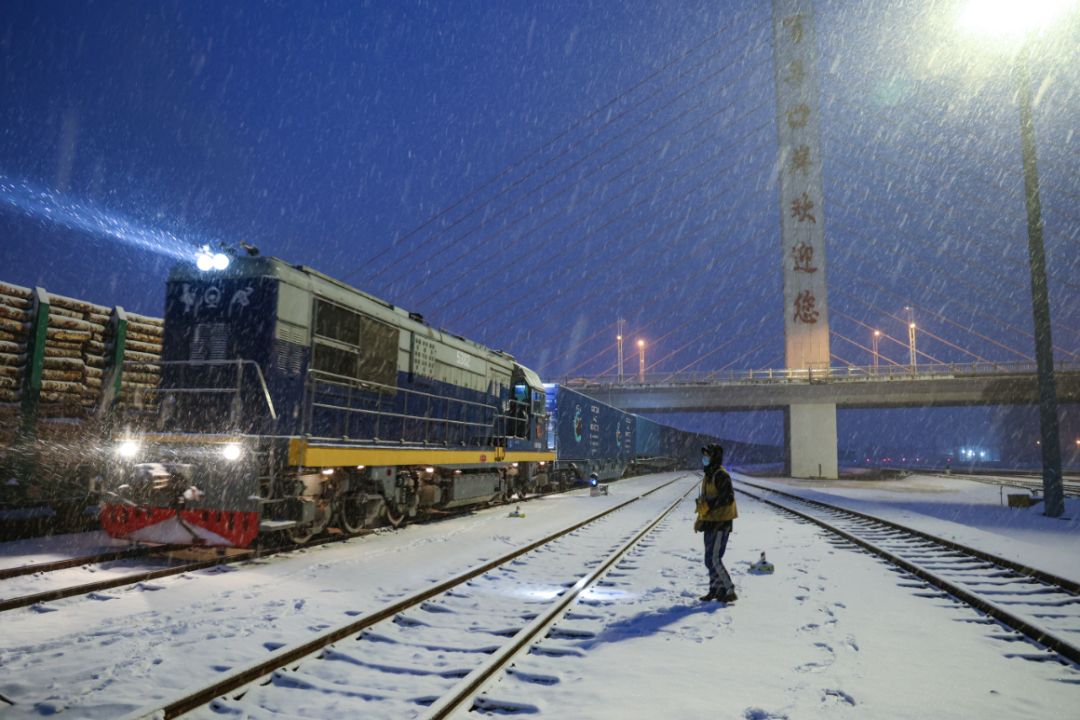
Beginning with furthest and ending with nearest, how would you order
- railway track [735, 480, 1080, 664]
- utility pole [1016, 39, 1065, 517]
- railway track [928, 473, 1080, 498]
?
railway track [928, 473, 1080, 498] → utility pole [1016, 39, 1065, 517] → railway track [735, 480, 1080, 664]

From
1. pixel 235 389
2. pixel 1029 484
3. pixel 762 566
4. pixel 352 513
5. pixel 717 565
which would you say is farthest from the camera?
pixel 1029 484

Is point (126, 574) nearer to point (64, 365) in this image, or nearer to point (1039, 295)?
point (64, 365)

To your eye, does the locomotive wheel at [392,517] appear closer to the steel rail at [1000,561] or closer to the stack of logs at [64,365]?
the stack of logs at [64,365]

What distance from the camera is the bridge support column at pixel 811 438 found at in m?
37.6

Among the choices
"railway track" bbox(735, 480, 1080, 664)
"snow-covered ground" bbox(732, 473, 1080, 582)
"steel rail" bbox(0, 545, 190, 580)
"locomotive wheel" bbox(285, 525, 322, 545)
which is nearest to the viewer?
"railway track" bbox(735, 480, 1080, 664)

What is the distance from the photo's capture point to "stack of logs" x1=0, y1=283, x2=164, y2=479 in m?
8.22

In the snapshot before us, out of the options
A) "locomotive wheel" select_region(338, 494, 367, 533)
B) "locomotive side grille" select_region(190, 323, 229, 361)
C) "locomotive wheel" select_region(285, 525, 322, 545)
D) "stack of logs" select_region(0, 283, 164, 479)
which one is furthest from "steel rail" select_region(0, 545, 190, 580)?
"locomotive side grille" select_region(190, 323, 229, 361)

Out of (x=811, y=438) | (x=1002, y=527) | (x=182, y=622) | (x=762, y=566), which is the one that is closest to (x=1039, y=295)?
(x=1002, y=527)

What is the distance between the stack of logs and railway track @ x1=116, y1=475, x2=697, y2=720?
197 inches

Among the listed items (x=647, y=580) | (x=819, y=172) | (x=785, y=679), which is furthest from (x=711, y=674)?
(x=819, y=172)

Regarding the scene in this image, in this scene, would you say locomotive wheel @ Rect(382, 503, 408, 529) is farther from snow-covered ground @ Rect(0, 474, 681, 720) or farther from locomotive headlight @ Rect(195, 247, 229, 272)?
locomotive headlight @ Rect(195, 247, 229, 272)

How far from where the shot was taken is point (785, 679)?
3814 mm

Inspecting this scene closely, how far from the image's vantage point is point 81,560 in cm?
684

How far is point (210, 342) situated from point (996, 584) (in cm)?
951
